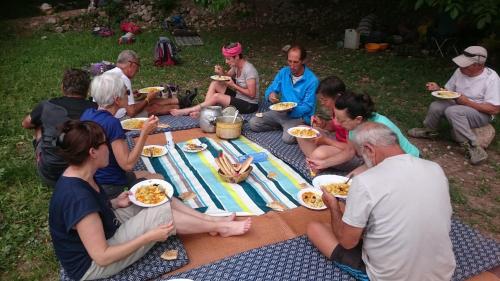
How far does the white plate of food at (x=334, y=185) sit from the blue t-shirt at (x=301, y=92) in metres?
1.65

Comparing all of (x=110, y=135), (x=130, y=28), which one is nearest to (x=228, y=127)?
(x=110, y=135)

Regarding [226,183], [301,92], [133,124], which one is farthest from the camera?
[301,92]

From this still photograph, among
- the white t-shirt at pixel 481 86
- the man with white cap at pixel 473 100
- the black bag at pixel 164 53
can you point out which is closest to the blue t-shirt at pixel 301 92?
the man with white cap at pixel 473 100

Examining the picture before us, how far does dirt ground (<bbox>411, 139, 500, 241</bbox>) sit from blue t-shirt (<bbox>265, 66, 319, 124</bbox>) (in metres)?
1.59

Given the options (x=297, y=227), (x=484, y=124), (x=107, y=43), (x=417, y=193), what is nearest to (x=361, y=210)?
(x=417, y=193)

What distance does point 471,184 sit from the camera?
4.43m

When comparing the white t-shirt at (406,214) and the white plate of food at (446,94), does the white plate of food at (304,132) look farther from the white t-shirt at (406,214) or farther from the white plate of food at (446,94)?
the white t-shirt at (406,214)

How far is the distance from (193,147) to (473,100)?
3.60m

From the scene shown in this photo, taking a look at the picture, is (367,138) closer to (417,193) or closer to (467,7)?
(417,193)

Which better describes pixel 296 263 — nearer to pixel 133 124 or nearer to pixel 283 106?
pixel 283 106

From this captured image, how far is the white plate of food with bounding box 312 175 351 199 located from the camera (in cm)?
345

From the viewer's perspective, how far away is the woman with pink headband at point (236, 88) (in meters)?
5.66

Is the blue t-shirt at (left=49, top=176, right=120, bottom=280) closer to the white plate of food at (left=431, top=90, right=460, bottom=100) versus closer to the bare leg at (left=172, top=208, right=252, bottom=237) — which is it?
the bare leg at (left=172, top=208, right=252, bottom=237)

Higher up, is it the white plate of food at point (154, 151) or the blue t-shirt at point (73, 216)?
the blue t-shirt at point (73, 216)
